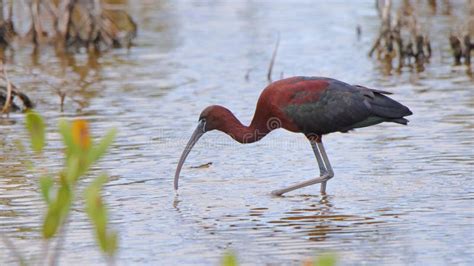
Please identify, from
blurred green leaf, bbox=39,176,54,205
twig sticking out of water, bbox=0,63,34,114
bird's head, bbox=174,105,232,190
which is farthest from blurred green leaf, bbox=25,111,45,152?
twig sticking out of water, bbox=0,63,34,114

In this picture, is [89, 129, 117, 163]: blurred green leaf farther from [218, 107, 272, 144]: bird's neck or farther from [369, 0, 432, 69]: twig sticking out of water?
[369, 0, 432, 69]: twig sticking out of water

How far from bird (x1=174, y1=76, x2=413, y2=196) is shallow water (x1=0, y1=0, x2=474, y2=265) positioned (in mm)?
423

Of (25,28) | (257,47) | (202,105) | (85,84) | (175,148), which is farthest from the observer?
(25,28)

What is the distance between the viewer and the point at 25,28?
65.0 ft

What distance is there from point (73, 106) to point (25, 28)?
24.5ft

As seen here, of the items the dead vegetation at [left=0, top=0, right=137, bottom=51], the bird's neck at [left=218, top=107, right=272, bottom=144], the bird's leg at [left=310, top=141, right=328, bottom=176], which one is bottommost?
the dead vegetation at [left=0, top=0, right=137, bottom=51]

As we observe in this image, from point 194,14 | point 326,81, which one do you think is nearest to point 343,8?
point 194,14

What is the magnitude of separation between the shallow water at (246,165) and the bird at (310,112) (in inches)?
16.6

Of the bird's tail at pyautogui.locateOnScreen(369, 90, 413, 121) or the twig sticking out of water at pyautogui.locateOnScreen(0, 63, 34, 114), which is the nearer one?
the bird's tail at pyautogui.locateOnScreen(369, 90, 413, 121)

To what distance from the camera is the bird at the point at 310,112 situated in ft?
27.0

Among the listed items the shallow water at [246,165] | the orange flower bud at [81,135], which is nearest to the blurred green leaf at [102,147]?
the orange flower bud at [81,135]

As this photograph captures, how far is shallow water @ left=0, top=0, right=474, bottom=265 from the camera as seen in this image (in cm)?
692

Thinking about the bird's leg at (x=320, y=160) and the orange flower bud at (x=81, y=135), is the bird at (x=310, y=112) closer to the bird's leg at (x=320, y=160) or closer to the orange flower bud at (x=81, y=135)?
the bird's leg at (x=320, y=160)

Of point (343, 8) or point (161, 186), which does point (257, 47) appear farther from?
point (161, 186)
